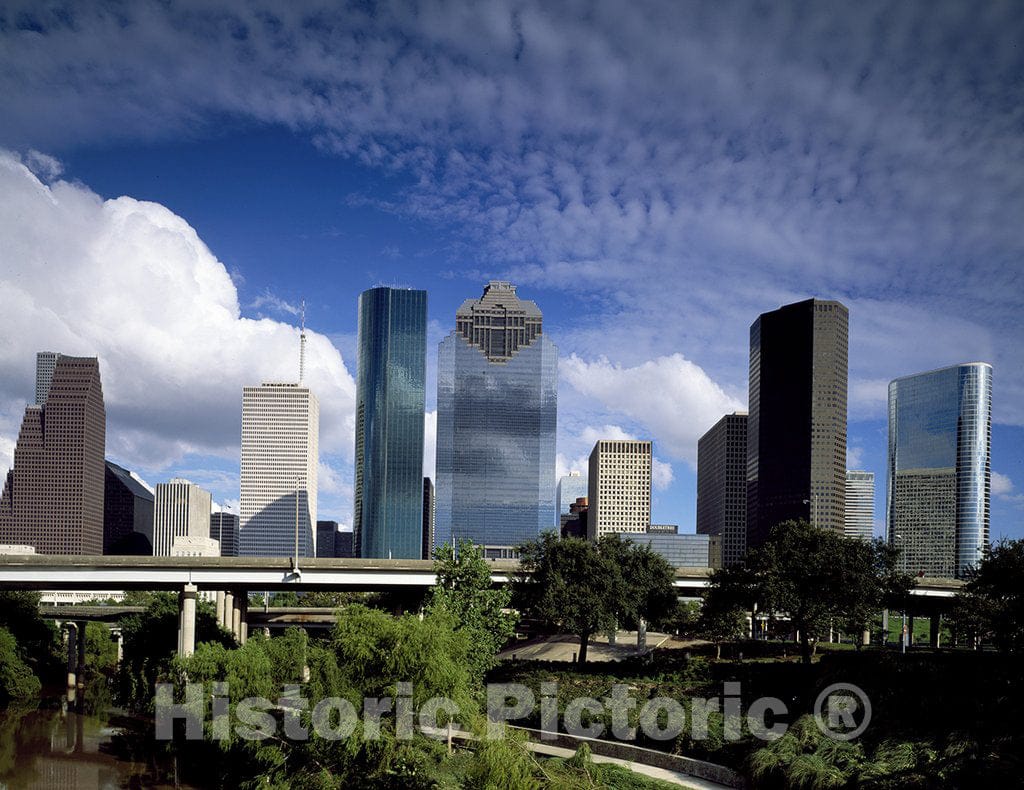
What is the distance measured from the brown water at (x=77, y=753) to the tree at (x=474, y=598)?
1608 centimetres

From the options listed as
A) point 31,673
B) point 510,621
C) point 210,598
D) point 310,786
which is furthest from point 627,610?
point 210,598

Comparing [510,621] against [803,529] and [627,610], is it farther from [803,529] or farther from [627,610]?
[803,529]

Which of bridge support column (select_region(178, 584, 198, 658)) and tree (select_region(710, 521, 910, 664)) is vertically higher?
tree (select_region(710, 521, 910, 664))

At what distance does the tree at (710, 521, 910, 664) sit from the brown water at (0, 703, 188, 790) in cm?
3354

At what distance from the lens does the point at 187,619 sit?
61.7m

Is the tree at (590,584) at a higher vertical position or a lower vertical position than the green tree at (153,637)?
higher

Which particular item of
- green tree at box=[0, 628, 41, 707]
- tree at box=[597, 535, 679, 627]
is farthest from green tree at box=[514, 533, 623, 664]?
green tree at box=[0, 628, 41, 707]

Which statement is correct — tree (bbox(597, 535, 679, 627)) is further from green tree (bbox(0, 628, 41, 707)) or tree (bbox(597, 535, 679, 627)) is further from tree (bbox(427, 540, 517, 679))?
green tree (bbox(0, 628, 41, 707))

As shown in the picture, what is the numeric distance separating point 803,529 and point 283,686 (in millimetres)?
32164

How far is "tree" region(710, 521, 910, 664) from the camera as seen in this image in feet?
157

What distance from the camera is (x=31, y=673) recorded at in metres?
64.6

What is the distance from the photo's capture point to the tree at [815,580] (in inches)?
1885

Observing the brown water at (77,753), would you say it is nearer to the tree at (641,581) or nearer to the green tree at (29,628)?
the green tree at (29,628)

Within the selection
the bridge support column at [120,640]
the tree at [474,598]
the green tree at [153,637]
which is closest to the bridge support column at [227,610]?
the green tree at [153,637]
